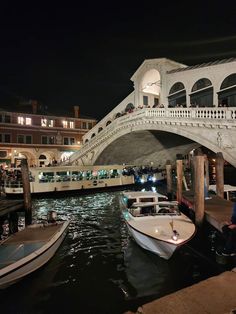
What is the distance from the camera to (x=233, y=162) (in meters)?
14.9

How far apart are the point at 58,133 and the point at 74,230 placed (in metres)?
28.2

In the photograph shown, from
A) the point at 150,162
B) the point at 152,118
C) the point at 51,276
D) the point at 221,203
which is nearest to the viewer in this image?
the point at 51,276

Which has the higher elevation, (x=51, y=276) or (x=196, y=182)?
(x=196, y=182)

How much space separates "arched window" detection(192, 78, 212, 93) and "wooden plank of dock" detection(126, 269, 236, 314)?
70.2 feet

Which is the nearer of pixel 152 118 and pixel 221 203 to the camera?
pixel 221 203

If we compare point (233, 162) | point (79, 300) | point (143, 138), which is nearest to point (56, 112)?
point (143, 138)

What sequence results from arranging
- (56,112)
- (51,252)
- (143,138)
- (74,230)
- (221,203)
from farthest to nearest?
(56,112), (143,138), (74,230), (221,203), (51,252)

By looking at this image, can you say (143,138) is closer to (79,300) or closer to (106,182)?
(106,182)

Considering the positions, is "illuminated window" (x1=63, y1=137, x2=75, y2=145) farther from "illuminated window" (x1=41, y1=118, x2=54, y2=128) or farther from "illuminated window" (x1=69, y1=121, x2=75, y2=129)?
"illuminated window" (x1=41, y1=118, x2=54, y2=128)

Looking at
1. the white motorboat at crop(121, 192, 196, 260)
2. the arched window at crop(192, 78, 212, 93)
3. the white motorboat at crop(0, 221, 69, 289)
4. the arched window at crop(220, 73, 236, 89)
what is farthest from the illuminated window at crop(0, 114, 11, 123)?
the white motorboat at crop(121, 192, 196, 260)

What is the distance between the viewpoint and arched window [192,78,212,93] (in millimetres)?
23214

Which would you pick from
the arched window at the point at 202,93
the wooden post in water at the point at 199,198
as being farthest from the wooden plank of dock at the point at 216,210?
the arched window at the point at 202,93

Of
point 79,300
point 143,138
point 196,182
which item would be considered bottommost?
point 79,300

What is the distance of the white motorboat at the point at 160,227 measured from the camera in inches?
300
